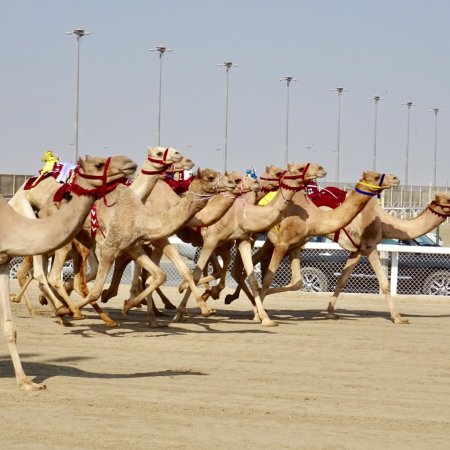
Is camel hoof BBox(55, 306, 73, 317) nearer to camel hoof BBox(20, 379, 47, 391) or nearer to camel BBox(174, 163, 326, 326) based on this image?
camel BBox(174, 163, 326, 326)

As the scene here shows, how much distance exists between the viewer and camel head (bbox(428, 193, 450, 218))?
1805 centimetres

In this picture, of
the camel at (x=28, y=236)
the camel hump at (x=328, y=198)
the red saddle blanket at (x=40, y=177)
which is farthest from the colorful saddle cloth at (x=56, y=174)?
the camel at (x=28, y=236)

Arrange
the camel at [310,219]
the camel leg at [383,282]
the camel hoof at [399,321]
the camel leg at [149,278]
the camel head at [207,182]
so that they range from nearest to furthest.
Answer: the camel leg at [149,278] < the camel head at [207,182] < the camel at [310,219] < the camel leg at [383,282] < the camel hoof at [399,321]

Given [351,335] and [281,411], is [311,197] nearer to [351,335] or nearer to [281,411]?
[351,335]

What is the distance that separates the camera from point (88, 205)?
10453mm

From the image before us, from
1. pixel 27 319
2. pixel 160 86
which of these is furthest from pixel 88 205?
pixel 160 86

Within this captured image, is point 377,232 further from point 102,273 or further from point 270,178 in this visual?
point 102,273

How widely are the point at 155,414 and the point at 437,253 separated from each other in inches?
551

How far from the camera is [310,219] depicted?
17.4 metres

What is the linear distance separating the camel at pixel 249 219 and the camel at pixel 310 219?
1.37 feet

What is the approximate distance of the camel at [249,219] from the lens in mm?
16891

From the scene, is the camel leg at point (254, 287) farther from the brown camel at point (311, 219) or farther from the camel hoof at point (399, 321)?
the camel hoof at point (399, 321)

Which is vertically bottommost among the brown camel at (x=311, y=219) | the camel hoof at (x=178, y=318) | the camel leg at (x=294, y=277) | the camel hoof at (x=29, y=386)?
the camel hoof at (x=178, y=318)

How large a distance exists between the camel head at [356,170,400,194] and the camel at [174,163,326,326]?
25.2 inches
